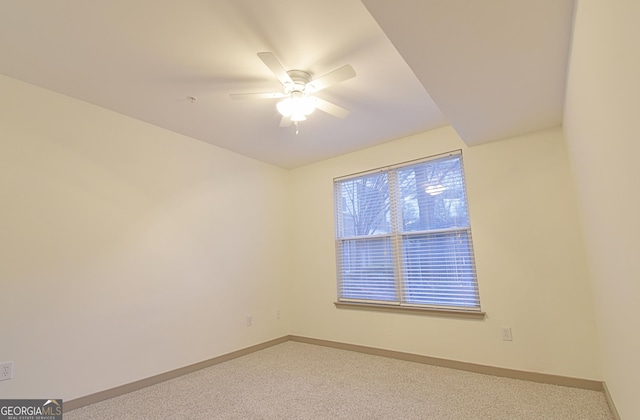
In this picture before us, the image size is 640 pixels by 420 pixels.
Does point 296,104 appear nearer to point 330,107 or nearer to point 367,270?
point 330,107

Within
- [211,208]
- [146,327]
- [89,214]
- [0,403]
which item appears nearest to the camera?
[0,403]

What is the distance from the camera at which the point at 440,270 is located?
10.2 feet

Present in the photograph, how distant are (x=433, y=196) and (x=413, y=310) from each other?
1263 mm

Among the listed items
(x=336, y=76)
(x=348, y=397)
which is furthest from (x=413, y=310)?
(x=336, y=76)

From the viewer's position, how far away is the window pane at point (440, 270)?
9.74 feet

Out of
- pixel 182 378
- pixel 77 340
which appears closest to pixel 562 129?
pixel 182 378

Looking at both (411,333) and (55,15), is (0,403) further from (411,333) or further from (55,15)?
(411,333)

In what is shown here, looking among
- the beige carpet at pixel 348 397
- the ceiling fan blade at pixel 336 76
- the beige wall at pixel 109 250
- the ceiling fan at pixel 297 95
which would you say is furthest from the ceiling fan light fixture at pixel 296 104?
the beige carpet at pixel 348 397

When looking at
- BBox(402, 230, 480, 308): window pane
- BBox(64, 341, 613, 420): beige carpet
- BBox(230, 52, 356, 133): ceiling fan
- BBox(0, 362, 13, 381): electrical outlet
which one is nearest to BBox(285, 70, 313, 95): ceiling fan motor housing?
BBox(230, 52, 356, 133): ceiling fan

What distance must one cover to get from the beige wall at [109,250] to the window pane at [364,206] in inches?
52.8

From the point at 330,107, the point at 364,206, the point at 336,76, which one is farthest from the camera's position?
the point at 364,206

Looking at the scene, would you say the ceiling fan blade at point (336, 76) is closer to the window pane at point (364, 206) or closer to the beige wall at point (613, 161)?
the beige wall at point (613, 161)

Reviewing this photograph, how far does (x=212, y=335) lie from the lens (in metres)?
3.24

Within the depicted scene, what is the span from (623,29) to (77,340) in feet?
11.5
